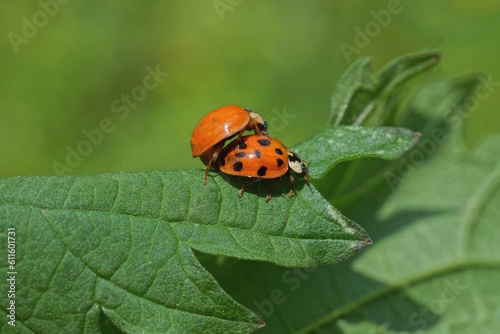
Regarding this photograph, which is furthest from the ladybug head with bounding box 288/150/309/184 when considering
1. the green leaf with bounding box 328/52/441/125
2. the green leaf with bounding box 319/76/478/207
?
the green leaf with bounding box 319/76/478/207

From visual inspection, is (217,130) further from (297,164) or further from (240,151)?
(297,164)

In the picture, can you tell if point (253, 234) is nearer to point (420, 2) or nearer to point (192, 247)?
point (192, 247)

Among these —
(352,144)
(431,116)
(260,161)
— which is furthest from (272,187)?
(431,116)

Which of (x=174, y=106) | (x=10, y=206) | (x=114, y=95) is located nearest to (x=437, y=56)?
(x=10, y=206)

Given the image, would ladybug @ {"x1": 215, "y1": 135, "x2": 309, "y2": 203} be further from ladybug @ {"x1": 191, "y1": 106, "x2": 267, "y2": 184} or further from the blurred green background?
the blurred green background

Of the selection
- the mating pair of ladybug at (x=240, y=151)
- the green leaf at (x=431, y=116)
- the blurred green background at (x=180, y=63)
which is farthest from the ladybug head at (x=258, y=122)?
the blurred green background at (x=180, y=63)

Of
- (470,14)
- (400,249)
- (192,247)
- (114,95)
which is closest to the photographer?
(192,247)
